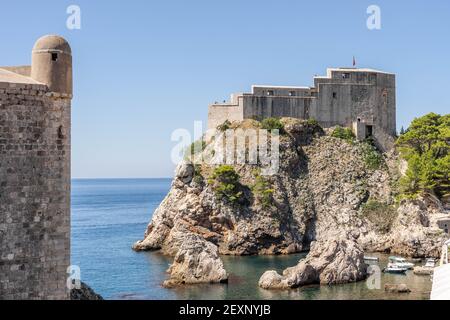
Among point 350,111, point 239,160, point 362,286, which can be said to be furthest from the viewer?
Result: point 350,111

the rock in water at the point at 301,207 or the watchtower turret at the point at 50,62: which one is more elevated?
the watchtower turret at the point at 50,62

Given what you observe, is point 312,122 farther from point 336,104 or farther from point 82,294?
point 82,294

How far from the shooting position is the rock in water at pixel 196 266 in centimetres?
3919

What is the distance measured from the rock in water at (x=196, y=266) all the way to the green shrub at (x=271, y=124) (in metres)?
17.7

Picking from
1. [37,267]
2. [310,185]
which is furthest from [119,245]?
[37,267]

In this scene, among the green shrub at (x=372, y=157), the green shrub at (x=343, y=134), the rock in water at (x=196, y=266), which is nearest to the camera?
the rock in water at (x=196, y=266)

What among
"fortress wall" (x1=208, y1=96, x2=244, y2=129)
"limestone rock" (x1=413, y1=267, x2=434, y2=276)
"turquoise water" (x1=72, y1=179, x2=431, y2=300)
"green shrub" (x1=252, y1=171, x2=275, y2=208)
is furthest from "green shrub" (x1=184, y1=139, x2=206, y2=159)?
"limestone rock" (x1=413, y1=267, x2=434, y2=276)

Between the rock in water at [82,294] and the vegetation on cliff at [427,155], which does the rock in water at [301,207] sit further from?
the rock in water at [82,294]

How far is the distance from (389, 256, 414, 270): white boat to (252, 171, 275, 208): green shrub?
1189 centimetres

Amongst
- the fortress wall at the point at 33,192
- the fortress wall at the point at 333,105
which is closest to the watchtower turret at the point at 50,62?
the fortress wall at the point at 33,192

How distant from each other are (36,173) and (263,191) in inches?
1743

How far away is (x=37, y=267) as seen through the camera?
1021cm

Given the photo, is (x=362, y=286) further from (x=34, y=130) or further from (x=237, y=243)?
(x=34, y=130)
